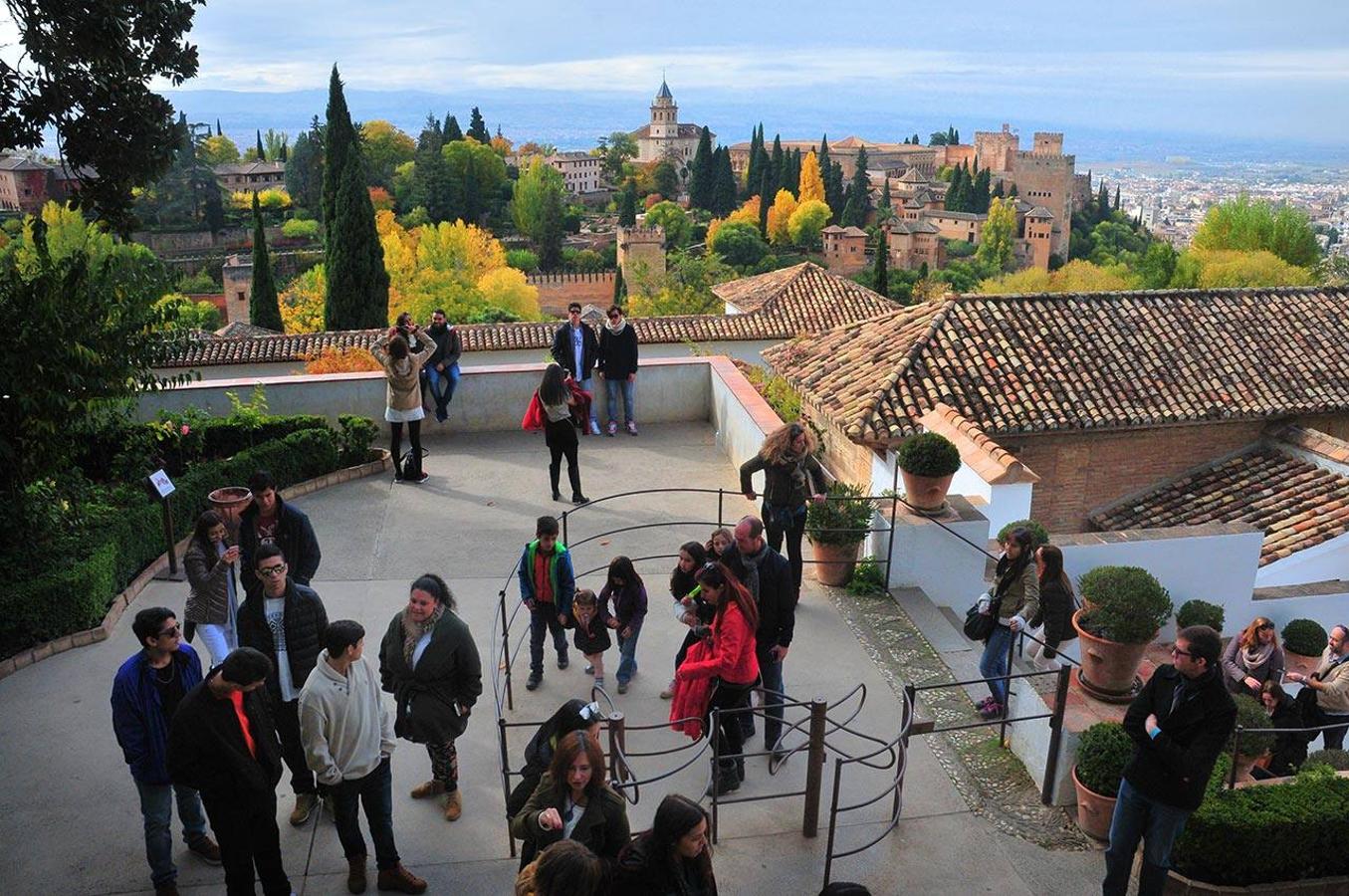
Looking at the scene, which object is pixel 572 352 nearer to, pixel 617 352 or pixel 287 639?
pixel 617 352

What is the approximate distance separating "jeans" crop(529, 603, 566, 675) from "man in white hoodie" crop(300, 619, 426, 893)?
5.85 feet

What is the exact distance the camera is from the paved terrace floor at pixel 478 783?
5344 mm

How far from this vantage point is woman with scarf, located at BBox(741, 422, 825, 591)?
7.47 metres

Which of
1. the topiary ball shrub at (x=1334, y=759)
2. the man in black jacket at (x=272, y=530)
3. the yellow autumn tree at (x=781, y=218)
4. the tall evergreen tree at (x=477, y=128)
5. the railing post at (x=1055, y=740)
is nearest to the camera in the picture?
the railing post at (x=1055, y=740)

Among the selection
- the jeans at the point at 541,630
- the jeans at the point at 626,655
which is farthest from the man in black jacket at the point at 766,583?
the jeans at the point at 541,630

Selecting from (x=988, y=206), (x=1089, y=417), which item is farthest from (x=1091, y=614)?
(x=988, y=206)

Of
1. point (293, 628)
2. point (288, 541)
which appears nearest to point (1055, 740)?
point (293, 628)

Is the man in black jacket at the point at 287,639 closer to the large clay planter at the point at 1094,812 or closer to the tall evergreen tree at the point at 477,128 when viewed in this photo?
the large clay planter at the point at 1094,812

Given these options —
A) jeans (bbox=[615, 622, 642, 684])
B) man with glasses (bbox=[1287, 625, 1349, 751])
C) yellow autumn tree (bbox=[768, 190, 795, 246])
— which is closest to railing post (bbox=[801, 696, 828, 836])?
jeans (bbox=[615, 622, 642, 684])

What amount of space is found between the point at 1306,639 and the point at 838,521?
4657 millimetres

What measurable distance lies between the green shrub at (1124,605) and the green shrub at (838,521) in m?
2.00

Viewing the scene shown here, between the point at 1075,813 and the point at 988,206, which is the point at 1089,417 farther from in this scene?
the point at 988,206

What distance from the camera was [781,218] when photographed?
339 feet

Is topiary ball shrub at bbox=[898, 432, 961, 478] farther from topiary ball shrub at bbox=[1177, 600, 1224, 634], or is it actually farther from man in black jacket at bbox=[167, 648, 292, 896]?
man in black jacket at bbox=[167, 648, 292, 896]
